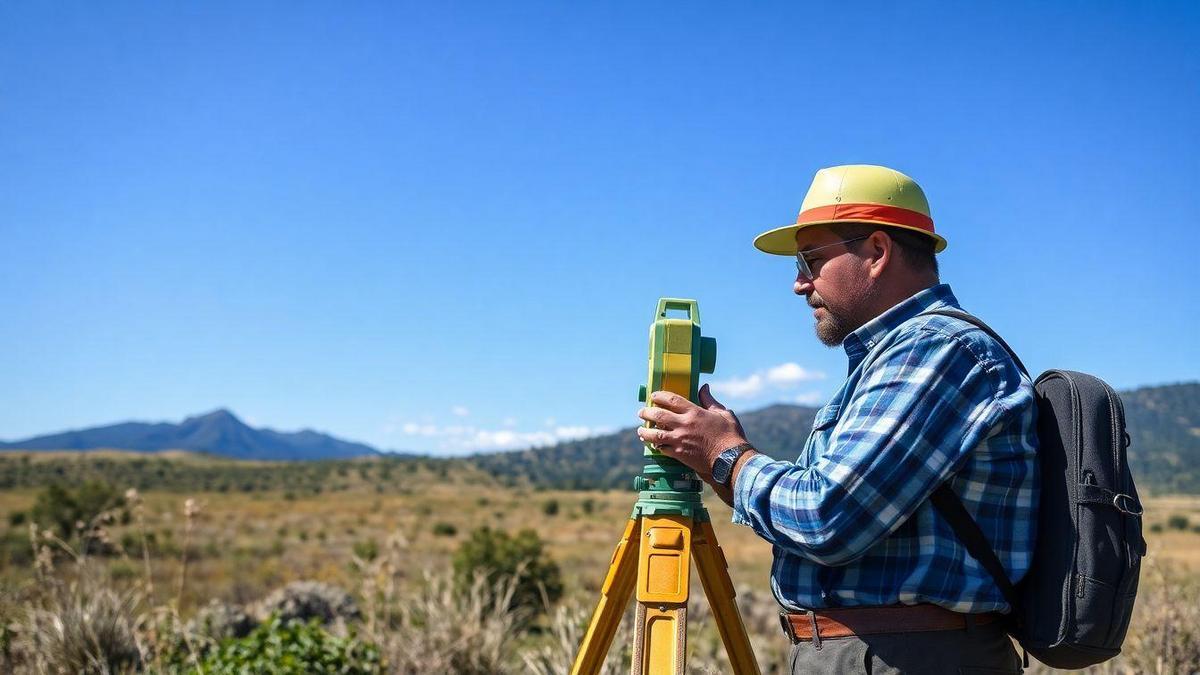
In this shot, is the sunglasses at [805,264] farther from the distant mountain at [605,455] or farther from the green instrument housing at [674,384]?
the distant mountain at [605,455]

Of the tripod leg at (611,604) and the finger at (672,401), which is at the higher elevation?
the finger at (672,401)

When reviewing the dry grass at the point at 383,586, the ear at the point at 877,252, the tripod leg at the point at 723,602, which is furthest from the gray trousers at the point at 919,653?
the dry grass at the point at 383,586

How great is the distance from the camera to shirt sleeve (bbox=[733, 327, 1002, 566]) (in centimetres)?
165

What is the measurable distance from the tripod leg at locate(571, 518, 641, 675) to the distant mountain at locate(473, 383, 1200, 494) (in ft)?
216

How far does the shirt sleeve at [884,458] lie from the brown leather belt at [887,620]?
156 millimetres

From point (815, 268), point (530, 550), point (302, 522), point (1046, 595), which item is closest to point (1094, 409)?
point (1046, 595)

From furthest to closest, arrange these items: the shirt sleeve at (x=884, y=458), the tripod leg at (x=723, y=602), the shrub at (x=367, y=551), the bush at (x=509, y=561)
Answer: the bush at (x=509, y=561)
the shrub at (x=367, y=551)
the tripod leg at (x=723, y=602)
the shirt sleeve at (x=884, y=458)

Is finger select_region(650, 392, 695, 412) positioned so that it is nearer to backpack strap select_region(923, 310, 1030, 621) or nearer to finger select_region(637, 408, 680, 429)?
finger select_region(637, 408, 680, 429)

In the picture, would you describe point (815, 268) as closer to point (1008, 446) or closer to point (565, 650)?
point (1008, 446)

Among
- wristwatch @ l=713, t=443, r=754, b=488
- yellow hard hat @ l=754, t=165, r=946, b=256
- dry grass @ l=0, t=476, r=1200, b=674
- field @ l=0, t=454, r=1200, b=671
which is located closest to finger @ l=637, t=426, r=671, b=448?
wristwatch @ l=713, t=443, r=754, b=488

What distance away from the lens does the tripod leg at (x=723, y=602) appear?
200cm

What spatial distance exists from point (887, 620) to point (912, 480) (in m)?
0.30

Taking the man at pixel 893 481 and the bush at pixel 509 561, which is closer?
the man at pixel 893 481

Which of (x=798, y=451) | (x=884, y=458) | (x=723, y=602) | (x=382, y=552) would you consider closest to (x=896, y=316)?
(x=884, y=458)
